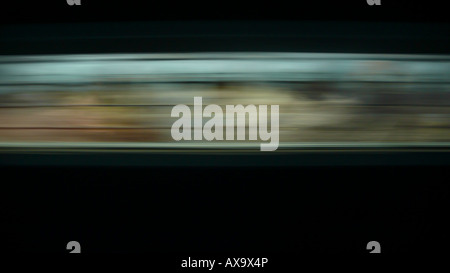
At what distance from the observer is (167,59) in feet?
7.43

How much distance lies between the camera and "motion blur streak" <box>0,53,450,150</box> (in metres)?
2.27

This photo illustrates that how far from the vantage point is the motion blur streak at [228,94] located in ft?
7.44

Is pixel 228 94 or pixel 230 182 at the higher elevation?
pixel 228 94

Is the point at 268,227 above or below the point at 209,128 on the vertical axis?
below

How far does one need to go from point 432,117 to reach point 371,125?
29 centimetres

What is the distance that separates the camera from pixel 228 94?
227 cm

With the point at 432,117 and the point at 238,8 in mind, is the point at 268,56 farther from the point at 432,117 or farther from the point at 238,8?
the point at 432,117

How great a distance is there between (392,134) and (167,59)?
110cm

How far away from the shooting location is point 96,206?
2283mm

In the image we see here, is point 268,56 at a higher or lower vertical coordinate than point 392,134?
higher
